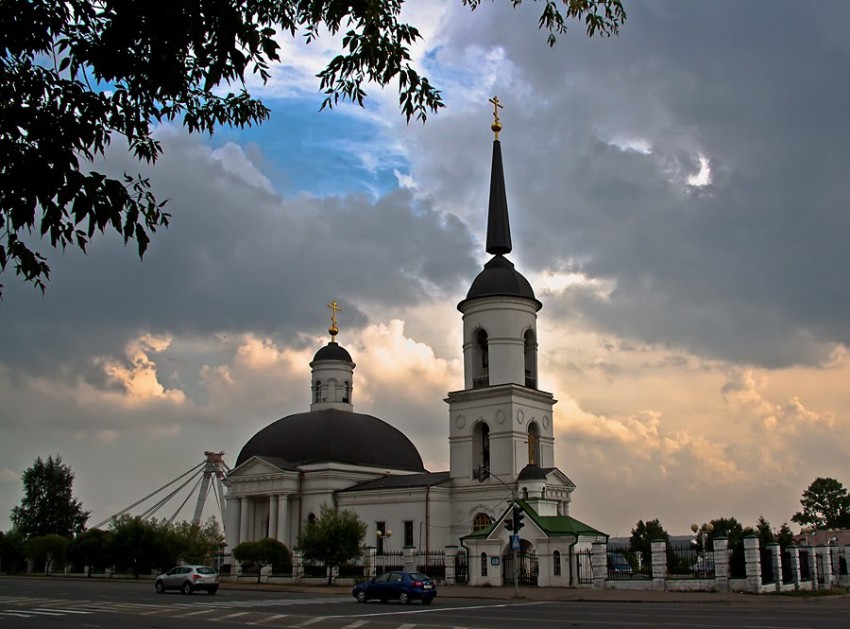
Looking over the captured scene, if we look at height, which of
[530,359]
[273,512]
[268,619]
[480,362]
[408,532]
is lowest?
[268,619]

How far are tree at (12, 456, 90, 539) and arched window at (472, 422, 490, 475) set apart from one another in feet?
162

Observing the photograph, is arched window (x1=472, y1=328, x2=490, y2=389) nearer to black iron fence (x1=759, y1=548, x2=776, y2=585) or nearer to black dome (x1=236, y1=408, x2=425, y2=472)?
black dome (x1=236, y1=408, x2=425, y2=472)

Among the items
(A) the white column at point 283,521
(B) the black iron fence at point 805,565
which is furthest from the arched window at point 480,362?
(B) the black iron fence at point 805,565

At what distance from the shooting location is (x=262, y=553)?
167ft

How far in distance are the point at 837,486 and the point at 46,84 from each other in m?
106

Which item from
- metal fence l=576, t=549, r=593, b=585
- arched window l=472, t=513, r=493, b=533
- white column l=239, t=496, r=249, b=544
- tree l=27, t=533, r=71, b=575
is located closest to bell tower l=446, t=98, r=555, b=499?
arched window l=472, t=513, r=493, b=533

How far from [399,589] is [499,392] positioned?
2084cm

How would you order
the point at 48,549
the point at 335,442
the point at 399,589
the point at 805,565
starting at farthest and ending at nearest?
1. the point at 48,549
2. the point at 335,442
3. the point at 805,565
4. the point at 399,589

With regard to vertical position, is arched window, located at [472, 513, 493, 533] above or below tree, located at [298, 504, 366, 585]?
above

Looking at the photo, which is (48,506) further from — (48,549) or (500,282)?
(500,282)

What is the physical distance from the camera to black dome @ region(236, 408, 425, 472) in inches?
2384

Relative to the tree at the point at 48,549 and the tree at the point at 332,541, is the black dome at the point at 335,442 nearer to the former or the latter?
the tree at the point at 332,541

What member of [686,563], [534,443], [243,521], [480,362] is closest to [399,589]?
[686,563]

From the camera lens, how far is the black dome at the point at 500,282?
5162 cm
